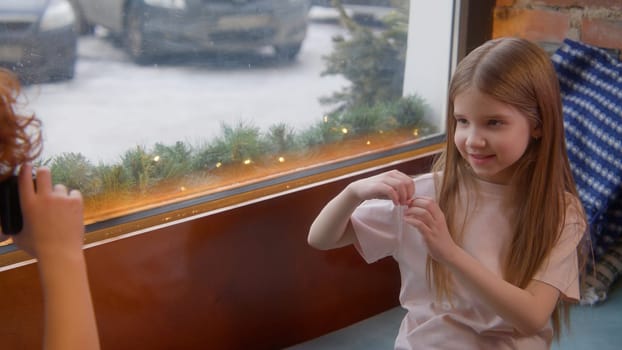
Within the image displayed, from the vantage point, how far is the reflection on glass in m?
1.43

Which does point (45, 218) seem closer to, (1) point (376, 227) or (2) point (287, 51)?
(1) point (376, 227)

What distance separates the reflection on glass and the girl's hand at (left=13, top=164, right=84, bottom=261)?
52 centimetres

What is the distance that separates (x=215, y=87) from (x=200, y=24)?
136mm

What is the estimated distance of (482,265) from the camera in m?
1.21

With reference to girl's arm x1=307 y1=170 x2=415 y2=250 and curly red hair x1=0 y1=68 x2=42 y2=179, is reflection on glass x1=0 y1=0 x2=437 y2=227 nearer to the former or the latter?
girl's arm x1=307 y1=170 x2=415 y2=250

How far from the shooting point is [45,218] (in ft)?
2.92

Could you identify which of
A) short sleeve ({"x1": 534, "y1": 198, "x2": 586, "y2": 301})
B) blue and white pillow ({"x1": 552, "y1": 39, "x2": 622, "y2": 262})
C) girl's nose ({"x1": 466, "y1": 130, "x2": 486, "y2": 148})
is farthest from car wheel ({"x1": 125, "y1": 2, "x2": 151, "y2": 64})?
blue and white pillow ({"x1": 552, "y1": 39, "x2": 622, "y2": 262})

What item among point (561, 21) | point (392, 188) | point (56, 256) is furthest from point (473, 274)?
point (561, 21)

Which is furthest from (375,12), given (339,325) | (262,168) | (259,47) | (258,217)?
(339,325)

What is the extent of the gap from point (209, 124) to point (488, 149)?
64cm

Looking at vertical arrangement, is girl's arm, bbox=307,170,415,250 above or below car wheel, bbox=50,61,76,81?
below

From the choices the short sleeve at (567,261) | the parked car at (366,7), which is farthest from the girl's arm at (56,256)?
the parked car at (366,7)

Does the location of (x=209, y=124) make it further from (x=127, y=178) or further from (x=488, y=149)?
(x=488, y=149)

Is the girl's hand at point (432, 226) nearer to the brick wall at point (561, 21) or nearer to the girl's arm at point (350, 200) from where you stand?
the girl's arm at point (350, 200)
